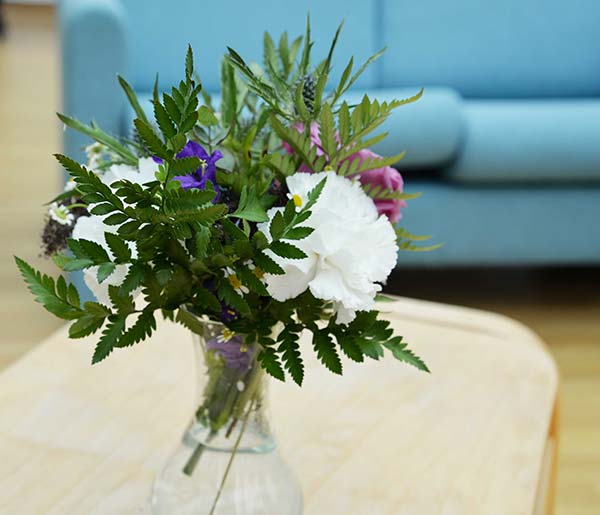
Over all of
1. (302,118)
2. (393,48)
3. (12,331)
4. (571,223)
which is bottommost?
(12,331)

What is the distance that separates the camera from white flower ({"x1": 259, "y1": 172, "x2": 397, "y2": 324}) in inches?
28.5

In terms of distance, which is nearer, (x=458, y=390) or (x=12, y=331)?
(x=458, y=390)

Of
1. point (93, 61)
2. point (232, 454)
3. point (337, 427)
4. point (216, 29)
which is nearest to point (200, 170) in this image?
point (232, 454)

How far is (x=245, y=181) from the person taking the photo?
80 centimetres

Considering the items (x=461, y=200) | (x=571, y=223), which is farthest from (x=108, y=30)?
(x=571, y=223)

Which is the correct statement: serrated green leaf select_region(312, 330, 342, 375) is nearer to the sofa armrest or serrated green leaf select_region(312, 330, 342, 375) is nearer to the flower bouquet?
the flower bouquet

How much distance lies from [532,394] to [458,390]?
9cm

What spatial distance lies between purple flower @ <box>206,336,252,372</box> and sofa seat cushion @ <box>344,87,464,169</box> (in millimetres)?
1484

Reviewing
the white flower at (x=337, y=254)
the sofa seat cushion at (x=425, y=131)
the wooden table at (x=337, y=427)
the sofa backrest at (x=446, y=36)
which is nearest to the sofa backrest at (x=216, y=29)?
the sofa backrest at (x=446, y=36)

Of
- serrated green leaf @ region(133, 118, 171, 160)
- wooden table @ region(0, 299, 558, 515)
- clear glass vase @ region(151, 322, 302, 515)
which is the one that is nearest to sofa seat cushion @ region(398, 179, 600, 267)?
wooden table @ region(0, 299, 558, 515)

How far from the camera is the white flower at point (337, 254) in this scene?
2.37 feet

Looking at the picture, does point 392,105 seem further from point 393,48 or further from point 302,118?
point 393,48

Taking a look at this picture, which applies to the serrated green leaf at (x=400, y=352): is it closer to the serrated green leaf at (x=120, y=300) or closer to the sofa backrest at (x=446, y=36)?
the serrated green leaf at (x=120, y=300)

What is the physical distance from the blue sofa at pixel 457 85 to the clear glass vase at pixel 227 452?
134cm
